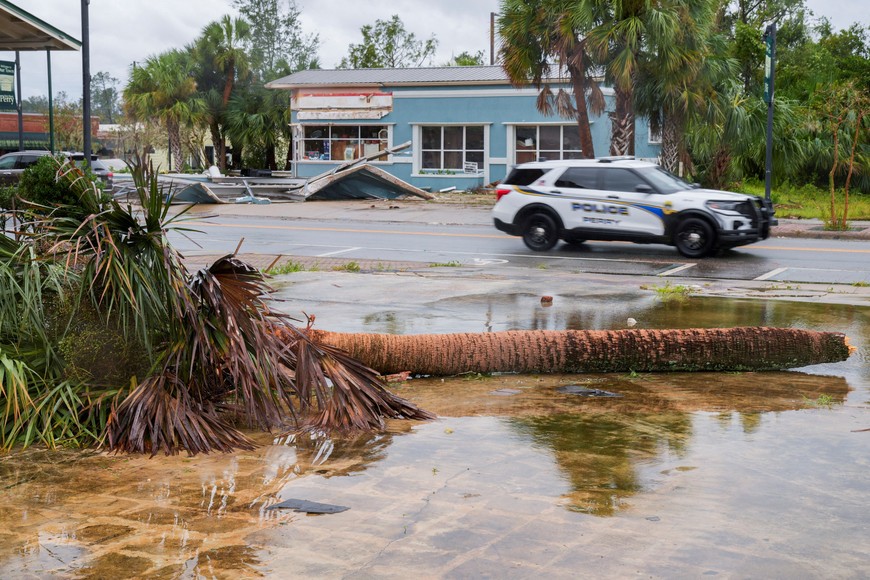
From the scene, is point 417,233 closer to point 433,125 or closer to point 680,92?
point 680,92

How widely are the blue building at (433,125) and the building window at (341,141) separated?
1.6 inches

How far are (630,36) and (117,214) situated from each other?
21960mm

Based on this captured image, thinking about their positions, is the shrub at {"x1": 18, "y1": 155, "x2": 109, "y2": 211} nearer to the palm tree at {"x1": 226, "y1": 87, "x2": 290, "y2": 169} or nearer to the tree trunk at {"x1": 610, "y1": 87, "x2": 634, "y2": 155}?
the tree trunk at {"x1": 610, "y1": 87, "x2": 634, "y2": 155}

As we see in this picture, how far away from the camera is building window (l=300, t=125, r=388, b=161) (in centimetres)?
A: 4041

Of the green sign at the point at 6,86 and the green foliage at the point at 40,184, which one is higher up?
the green sign at the point at 6,86

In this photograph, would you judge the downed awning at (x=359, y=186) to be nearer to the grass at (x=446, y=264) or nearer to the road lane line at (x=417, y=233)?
the road lane line at (x=417, y=233)

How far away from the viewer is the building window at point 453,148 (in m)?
38.7

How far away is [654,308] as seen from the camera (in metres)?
11.5

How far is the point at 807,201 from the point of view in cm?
3125

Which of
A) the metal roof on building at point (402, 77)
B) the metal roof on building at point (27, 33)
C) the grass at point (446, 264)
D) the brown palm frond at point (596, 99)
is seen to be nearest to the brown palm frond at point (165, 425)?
the metal roof on building at point (27, 33)

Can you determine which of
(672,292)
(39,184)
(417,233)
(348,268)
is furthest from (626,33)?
(39,184)

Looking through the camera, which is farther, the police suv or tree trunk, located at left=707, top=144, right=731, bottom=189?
tree trunk, located at left=707, top=144, right=731, bottom=189

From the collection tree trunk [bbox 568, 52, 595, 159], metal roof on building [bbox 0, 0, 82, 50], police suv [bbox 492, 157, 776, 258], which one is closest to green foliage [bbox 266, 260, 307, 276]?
metal roof on building [bbox 0, 0, 82, 50]

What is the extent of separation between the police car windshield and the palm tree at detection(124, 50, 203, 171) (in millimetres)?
32427
